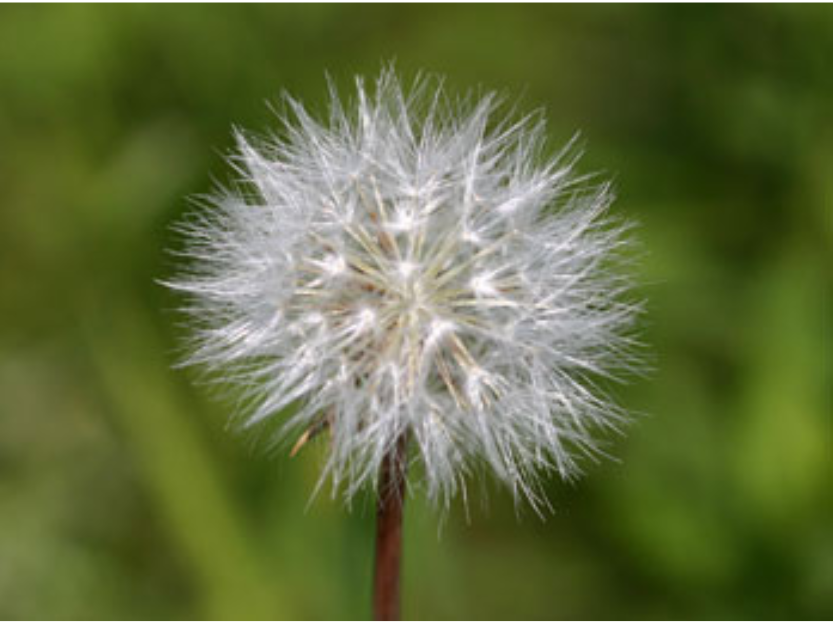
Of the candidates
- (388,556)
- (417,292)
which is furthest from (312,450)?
(388,556)

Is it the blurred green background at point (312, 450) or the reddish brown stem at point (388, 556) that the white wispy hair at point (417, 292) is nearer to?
the reddish brown stem at point (388, 556)

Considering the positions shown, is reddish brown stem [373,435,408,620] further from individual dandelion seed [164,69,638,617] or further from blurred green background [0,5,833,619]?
blurred green background [0,5,833,619]

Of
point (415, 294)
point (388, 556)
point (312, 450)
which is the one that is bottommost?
point (388, 556)

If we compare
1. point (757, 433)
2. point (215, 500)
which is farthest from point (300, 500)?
point (757, 433)

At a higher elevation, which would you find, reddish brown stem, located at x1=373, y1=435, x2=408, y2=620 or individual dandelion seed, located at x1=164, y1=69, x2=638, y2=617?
individual dandelion seed, located at x1=164, y1=69, x2=638, y2=617

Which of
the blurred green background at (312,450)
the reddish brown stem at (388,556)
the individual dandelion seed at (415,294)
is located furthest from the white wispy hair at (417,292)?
the blurred green background at (312,450)

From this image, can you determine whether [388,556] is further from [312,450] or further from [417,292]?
[312,450]

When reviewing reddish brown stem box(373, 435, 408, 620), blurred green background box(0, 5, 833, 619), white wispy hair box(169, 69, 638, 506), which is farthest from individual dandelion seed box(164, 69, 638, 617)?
blurred green background box(0, 5, 833, 619)
